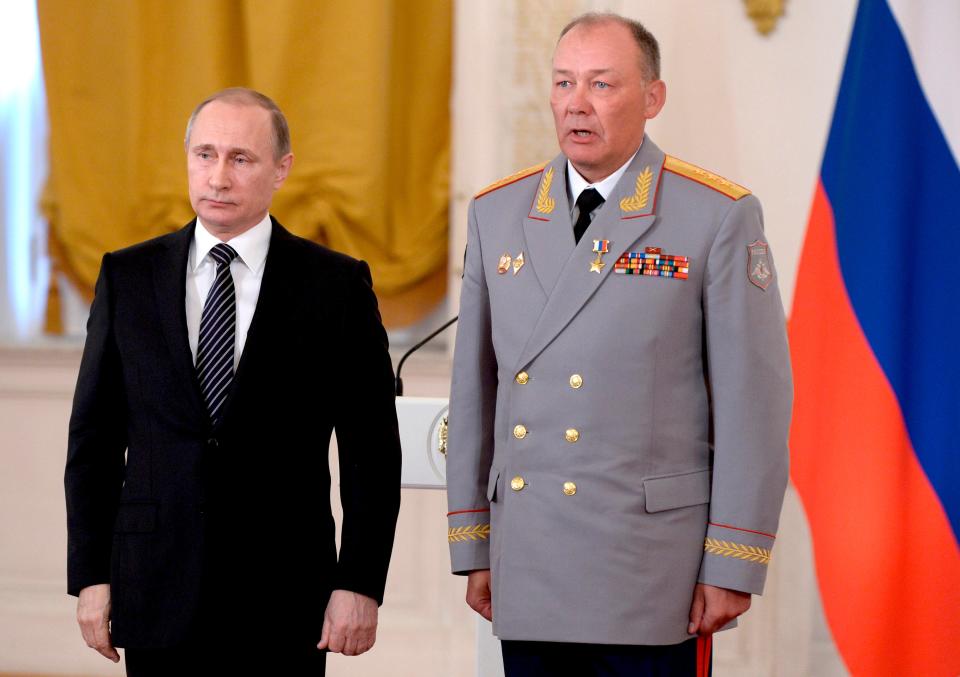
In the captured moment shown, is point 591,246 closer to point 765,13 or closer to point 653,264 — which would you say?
point 653,264

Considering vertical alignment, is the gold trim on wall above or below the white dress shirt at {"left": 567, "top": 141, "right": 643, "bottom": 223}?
above

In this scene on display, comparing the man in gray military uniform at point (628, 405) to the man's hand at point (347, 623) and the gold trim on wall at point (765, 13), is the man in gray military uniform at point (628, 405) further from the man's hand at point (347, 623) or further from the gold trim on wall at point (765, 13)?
the gold trim on wall at point (765, 13)

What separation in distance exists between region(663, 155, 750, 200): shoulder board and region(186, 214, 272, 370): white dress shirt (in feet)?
2.18

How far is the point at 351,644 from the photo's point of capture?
1907 millimetres

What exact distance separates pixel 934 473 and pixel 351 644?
1.67 metres

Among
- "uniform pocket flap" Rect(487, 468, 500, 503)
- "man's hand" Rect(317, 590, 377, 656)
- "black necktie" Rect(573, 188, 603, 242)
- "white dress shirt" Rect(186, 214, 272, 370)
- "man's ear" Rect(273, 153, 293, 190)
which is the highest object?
"man's ear" Rect(273, 153, 293, 190)

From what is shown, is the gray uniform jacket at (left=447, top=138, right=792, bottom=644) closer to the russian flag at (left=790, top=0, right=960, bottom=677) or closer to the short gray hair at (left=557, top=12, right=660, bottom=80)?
the short gray hair at (left=557, top=12, right=660, bottom=80)

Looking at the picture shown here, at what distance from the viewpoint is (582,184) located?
6.38 feet

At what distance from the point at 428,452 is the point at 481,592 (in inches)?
19.9

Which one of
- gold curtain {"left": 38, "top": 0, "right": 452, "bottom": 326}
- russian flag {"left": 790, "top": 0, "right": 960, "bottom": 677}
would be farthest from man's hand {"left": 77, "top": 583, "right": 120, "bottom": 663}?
gold curtain {"left": 38, "top": 0, "right": 452, "bottom": 326}

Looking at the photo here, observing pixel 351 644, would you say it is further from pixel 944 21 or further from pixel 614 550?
pixel 944 21

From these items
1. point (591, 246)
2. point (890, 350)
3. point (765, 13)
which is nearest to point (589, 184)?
point (591, 246)

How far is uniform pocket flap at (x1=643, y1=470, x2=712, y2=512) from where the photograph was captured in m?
1.80

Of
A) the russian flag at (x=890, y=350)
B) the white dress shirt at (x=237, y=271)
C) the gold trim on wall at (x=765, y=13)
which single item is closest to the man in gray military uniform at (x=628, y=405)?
the white dress shirt at (x=237, y=271)
